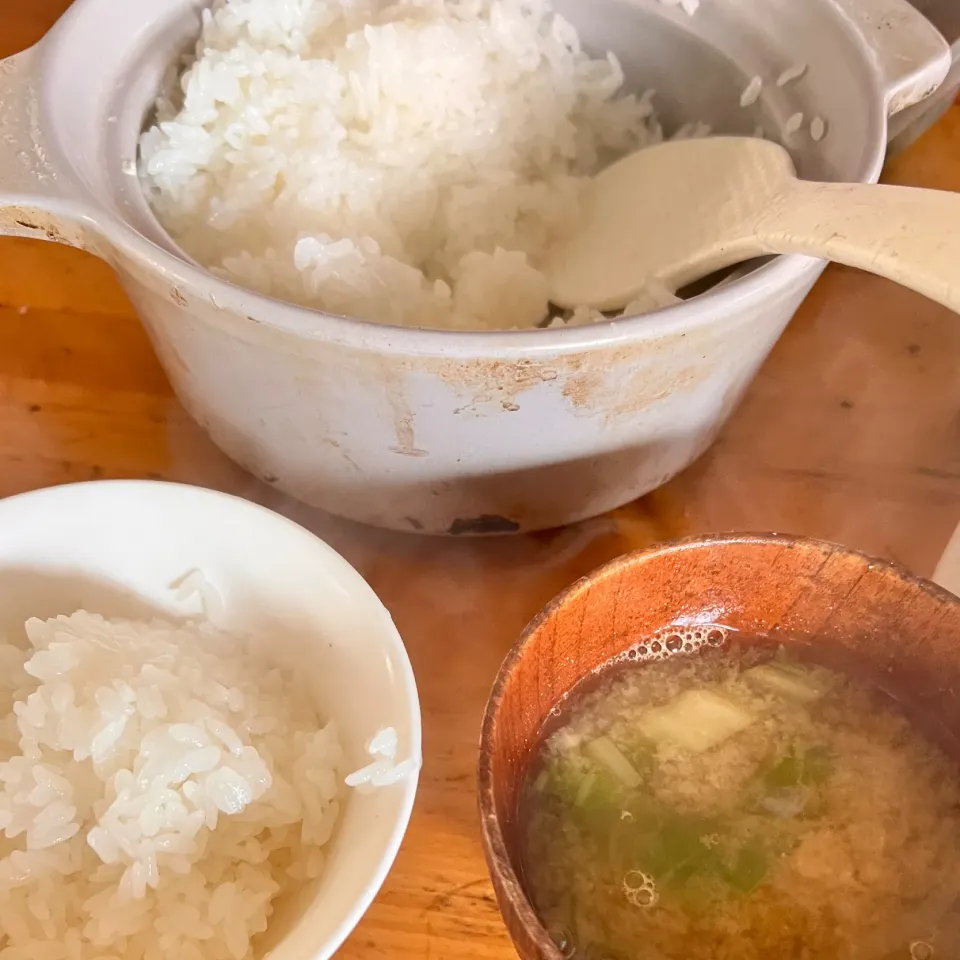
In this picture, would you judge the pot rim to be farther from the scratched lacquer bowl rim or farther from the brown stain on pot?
the scratched lacquer bowl rim

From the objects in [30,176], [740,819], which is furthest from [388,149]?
[740,819]

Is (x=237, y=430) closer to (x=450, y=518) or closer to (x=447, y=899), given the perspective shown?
(x=450, y=518)

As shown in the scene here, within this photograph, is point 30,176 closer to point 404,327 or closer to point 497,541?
point 404,327

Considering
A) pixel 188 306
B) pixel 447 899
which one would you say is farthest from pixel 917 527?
pixel 188 306

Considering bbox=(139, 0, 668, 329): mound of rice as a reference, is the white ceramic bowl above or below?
below

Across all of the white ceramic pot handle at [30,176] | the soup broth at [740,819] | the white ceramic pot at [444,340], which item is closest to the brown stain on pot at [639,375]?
the white ceramic pot at [444,340]

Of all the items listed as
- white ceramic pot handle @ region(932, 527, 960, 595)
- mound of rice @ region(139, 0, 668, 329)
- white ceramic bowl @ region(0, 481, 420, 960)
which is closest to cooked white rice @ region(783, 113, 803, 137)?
mound of rice @ region(139, 0, 668, 329)
